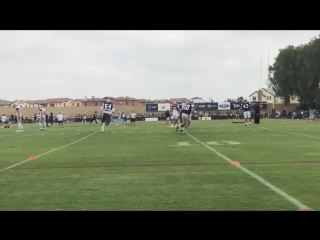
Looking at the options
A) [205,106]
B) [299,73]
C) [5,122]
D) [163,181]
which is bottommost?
[5,122]

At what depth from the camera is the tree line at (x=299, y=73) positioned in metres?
65.2

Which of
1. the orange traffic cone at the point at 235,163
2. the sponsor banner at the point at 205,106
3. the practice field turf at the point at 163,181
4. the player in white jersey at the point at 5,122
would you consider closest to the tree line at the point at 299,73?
the sponsor banner at the point at 205,106

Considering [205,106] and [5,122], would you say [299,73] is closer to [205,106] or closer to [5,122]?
[205,106]

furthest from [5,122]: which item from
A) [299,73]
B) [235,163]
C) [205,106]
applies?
[299,73]

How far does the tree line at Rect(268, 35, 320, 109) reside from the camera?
65.2 meters

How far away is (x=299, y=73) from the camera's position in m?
69.4

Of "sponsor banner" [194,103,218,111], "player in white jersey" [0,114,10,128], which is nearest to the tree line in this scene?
"sponsor banner" [194,103,218,111]

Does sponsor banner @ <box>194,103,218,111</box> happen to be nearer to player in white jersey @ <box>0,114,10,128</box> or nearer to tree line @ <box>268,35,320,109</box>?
tree line @ <box>268,35,320,109</box>

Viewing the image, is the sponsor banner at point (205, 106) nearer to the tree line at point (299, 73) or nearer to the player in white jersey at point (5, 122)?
the tree line at point (299, 73)

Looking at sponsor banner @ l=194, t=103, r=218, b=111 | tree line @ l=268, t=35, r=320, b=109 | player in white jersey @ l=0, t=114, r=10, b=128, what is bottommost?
player in white jersey @ l=0, t=114, r=10, b=128

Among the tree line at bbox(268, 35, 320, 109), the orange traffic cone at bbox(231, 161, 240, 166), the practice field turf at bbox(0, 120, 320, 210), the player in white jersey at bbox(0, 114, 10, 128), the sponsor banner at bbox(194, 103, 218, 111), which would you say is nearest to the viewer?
the practice field turf at bbox(0, 120, 320, 210)
